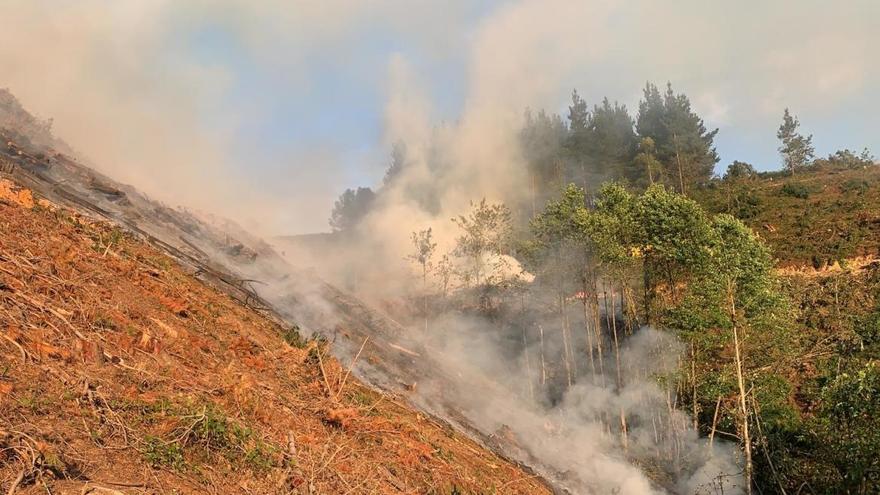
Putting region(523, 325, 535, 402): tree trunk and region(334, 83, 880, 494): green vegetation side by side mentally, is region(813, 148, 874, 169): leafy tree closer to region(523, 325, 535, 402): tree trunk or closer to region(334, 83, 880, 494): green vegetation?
region(334, 83, 880, 494): green vegetation

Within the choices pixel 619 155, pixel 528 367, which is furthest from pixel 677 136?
pixel 528 367

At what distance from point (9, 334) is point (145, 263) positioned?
5.48m

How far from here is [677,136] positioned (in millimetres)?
58000

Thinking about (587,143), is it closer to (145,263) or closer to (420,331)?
(420,331)

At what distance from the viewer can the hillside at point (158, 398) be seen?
5.61 metres

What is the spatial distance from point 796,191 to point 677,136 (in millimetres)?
17487

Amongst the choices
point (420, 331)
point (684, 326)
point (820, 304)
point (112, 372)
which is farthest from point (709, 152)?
point (112, 372)

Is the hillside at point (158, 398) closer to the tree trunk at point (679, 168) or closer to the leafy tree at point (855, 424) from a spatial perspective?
the leafy tree at point (855, 424)

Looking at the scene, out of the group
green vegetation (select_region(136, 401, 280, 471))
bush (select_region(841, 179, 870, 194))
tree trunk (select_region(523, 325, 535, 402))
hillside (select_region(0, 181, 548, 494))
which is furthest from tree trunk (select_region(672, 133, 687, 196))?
green vegetation (select_region(136, 401, 280, 471))

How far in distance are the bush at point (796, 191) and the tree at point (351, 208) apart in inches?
1809

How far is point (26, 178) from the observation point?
15625 mm

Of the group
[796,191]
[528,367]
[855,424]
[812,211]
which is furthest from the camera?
[796,191]

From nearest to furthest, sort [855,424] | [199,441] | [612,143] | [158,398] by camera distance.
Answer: [199,441] → [158,398] → [855,424] → [612,143]

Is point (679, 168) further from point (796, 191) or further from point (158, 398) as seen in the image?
point (158, 398)
